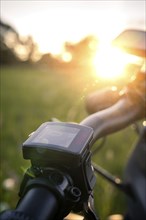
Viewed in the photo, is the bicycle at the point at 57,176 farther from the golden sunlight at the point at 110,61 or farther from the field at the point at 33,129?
the golden sunlight at the point at 110,61

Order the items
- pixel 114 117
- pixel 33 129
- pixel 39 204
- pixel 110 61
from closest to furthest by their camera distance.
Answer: pixel 39 204 → pixel 114 117 → pixel 110 61 → pixel 33 129

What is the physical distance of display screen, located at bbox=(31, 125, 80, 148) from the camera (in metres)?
0.73

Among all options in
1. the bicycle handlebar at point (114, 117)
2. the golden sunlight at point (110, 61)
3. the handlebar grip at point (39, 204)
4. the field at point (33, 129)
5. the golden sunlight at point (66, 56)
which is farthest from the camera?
the field at point (33, 129)

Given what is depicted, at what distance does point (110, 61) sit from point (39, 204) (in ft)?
2.31

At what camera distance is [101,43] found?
1.42m

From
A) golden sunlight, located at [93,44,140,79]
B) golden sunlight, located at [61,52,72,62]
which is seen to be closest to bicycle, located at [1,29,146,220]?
golden sunlight, located at [93,44,140,79]

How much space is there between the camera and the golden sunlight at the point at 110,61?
4.10ft

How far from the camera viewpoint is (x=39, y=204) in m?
0.65

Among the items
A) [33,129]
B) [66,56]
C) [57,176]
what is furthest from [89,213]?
[33,129]

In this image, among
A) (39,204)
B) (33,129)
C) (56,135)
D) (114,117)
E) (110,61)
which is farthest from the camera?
(33,129)

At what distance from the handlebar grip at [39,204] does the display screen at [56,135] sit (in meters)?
0.08

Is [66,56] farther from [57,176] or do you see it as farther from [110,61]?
[57,176]

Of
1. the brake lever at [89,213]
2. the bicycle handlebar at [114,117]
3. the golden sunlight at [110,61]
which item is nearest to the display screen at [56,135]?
the brake lever at [89,213]

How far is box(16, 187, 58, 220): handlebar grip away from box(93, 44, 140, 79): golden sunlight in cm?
60
